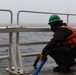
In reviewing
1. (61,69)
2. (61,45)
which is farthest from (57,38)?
(61,69)

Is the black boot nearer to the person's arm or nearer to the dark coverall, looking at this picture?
the dark coverall

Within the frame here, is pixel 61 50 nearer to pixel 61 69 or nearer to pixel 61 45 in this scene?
pixel 61 45

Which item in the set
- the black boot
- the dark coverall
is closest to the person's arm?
the dark coverall

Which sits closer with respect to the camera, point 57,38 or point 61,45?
point 57,38

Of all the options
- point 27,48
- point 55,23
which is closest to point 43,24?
point 55,23

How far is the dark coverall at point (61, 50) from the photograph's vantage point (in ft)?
19.8

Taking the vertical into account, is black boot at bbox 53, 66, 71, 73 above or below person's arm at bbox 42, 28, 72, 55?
below

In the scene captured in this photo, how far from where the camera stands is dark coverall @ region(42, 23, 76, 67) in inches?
237

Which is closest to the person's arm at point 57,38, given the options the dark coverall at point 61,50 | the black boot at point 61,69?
→ the dark coverall at point 61,50

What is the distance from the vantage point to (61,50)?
6297 mm

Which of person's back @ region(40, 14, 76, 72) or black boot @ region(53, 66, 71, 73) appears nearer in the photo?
person's back @ region(40, 14, 76, 72)

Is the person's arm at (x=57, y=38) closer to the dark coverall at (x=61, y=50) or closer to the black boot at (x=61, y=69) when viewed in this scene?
the dark coverall at (x=61, y=50)

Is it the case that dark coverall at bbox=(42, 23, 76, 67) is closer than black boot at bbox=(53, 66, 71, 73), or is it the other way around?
dark coverall at bbox=(42, 23, 76, 67)

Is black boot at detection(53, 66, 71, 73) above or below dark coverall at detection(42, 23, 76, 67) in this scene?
below
